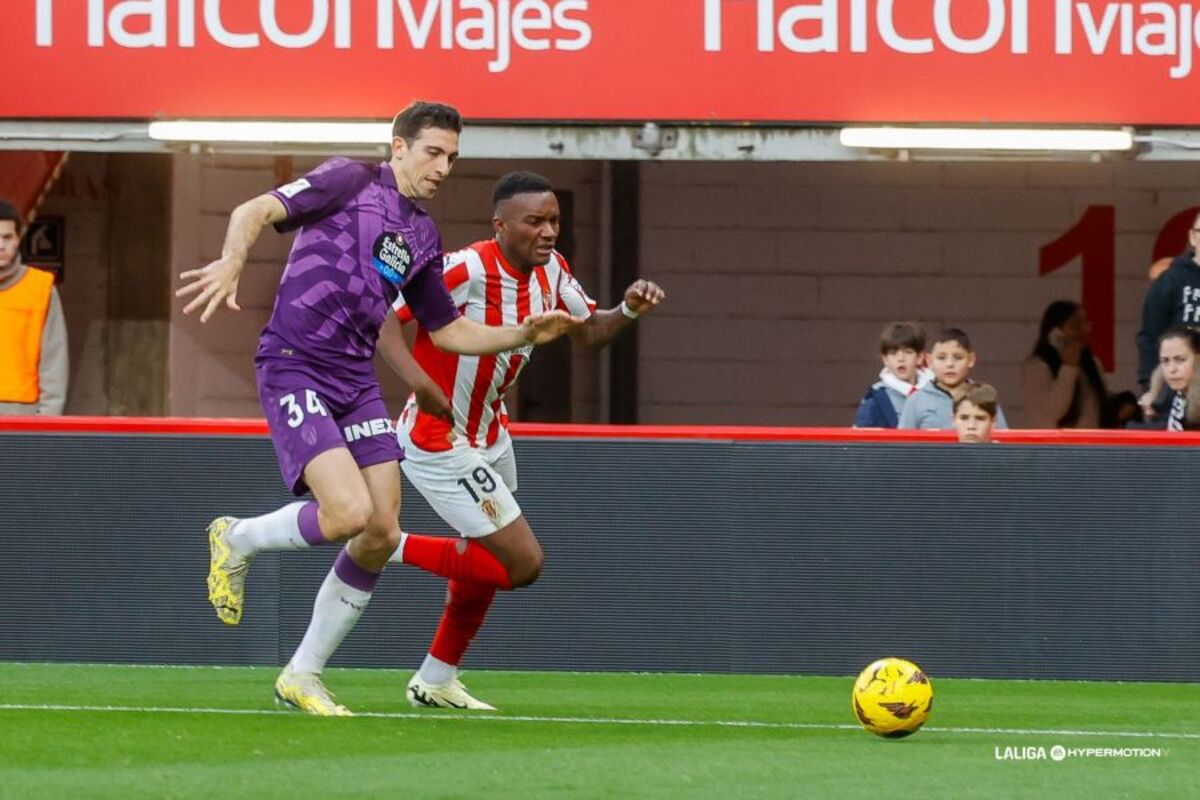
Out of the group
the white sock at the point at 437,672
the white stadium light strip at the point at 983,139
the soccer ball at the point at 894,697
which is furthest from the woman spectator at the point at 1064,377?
the soccer ball at the point at 894,697

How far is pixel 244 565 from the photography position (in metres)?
8.42

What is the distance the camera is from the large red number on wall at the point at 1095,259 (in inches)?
605

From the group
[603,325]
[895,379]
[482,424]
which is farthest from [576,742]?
[895,379]

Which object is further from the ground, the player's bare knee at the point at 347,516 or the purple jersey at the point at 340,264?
the purple jersey at the point at 340,264

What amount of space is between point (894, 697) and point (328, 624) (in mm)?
1864

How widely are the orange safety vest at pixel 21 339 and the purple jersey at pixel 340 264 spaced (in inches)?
151

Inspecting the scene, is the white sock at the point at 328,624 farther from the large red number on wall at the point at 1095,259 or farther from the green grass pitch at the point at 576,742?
the large red number on wall at the point at 1095,259

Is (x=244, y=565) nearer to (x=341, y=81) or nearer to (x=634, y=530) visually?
(x=634, y=530)

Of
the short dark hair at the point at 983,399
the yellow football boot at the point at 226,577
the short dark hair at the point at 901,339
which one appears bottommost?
the yellow football boot at the point at 226,577

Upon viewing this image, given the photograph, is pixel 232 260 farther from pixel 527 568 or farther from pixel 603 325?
pixel 527 568

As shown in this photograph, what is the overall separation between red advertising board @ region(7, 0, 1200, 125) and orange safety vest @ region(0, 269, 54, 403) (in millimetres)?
1282

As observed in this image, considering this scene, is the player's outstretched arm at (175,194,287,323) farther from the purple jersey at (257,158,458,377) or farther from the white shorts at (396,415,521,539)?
the white shorts at (396,415,521,539)

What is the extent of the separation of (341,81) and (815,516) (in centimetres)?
356

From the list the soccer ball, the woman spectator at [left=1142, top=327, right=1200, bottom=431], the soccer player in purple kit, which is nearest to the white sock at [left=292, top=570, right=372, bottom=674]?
the soccer player in purple kit
